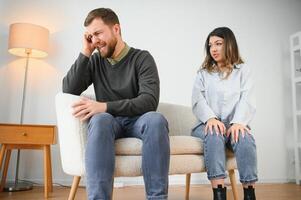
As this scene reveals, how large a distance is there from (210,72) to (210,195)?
887 millimetres

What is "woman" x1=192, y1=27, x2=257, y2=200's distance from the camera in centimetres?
116

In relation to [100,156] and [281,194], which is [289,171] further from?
[100,156]

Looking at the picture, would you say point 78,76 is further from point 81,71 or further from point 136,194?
point 136,194

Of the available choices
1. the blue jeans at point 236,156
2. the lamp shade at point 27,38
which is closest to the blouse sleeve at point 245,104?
the blue jeans at point 236,156

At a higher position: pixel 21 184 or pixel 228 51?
pixel 228 51

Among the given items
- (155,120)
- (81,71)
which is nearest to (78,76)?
(81,71)

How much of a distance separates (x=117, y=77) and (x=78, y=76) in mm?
174

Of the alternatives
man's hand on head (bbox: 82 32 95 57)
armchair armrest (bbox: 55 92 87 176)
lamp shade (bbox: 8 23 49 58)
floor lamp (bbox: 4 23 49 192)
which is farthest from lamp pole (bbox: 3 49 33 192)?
man's hand on head (bbox: 82 32 95 57)

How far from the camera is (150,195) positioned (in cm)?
90

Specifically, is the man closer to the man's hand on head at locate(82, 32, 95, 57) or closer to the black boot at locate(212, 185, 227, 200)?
the man's hand on head at locate(82, 32, 95, 57)

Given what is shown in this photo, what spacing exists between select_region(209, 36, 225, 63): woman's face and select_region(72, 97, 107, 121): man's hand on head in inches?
28.7

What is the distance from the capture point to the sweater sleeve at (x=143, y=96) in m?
1.06

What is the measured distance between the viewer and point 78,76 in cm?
122

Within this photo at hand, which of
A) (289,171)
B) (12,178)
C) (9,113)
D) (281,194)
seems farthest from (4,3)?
(289,171)
